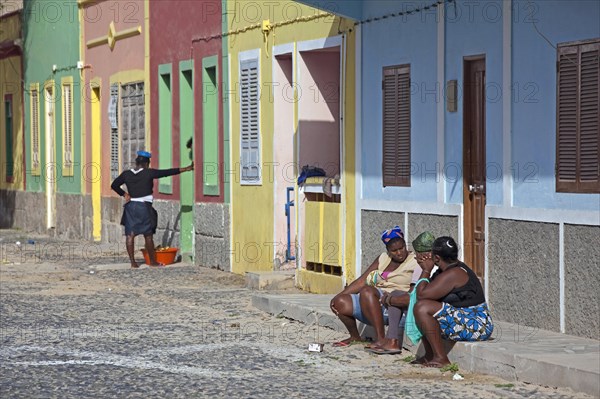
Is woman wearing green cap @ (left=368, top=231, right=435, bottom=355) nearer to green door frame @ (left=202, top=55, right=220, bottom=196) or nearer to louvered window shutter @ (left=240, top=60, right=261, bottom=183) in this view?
louvered window shutter @ (left=240, top=60, right=261, bottom=183)

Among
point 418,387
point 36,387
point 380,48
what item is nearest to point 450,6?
point 380,48

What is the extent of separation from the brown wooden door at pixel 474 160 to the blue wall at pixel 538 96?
2.60 feet

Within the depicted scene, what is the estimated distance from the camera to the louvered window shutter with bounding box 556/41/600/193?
12.2 meters

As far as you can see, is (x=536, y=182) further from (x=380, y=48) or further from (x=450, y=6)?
(x=380, y=48)

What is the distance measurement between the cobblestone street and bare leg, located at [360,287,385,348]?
275 millimetres

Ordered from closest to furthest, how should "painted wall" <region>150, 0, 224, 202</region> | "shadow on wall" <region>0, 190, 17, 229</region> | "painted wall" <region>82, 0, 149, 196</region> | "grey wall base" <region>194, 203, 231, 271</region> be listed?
"grey wall base" <region>194, 203, 231, 271</region> < "painted wall" <region>150, 0, 224, 202</region> < "painted wall" <region>82, 0, 149, 196</region> < "shadow on wall" <region>0, 190, 17, 229</region>

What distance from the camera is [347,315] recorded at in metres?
12.9

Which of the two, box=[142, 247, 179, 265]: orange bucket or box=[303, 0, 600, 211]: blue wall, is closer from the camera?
box=[303, 0, 600, 211]: blue wall

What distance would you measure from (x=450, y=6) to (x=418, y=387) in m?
5.09

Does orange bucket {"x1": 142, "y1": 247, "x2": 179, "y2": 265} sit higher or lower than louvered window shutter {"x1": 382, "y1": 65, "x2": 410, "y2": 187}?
lower

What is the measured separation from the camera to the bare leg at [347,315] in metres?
12.8

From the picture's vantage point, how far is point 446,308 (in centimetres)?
1140

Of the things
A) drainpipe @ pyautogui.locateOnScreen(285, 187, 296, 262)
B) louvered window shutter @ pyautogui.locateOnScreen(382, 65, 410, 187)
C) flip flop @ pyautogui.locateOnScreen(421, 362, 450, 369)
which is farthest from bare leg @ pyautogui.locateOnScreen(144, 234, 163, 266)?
flip flop @ pyautogui.locateOnScreen(421, 362, 450, 369)

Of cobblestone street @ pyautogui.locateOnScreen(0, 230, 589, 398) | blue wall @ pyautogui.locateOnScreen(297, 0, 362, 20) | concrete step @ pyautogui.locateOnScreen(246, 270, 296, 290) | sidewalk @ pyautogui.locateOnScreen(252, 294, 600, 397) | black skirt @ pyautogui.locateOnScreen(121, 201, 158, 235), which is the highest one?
blue wall @ pyautogui.locateOnScreen(297, 0, 362, 20)
